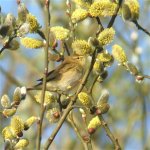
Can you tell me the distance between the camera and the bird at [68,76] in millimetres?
2723

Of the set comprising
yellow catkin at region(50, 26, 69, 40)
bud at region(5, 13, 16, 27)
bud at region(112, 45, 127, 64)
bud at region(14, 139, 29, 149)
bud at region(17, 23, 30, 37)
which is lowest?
bud at region(14, 139, 29, 149)

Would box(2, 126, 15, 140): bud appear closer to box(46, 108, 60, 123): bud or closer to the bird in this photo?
box(46, 108, 60, 123): bud

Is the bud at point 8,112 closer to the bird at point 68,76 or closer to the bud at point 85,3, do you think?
the bud at point 85,3

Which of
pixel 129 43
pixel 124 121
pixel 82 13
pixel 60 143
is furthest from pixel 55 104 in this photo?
pixel 124 121

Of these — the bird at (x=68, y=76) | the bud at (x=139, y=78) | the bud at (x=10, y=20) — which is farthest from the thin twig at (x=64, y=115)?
the bird at (x=68, y=76)

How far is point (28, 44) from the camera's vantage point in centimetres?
226

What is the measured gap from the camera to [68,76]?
2.78 metres

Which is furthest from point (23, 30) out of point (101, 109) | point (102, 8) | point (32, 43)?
point (101, 109)

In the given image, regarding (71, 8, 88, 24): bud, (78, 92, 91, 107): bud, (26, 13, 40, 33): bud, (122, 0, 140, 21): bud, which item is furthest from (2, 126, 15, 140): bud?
(122, 0, 140, 21): bud

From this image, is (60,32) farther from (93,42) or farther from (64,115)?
(64,115)

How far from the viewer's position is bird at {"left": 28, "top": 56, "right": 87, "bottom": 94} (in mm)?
2723

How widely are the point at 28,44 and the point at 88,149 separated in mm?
473

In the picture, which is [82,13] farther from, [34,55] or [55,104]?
[34,55]

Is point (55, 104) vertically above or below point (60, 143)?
above
